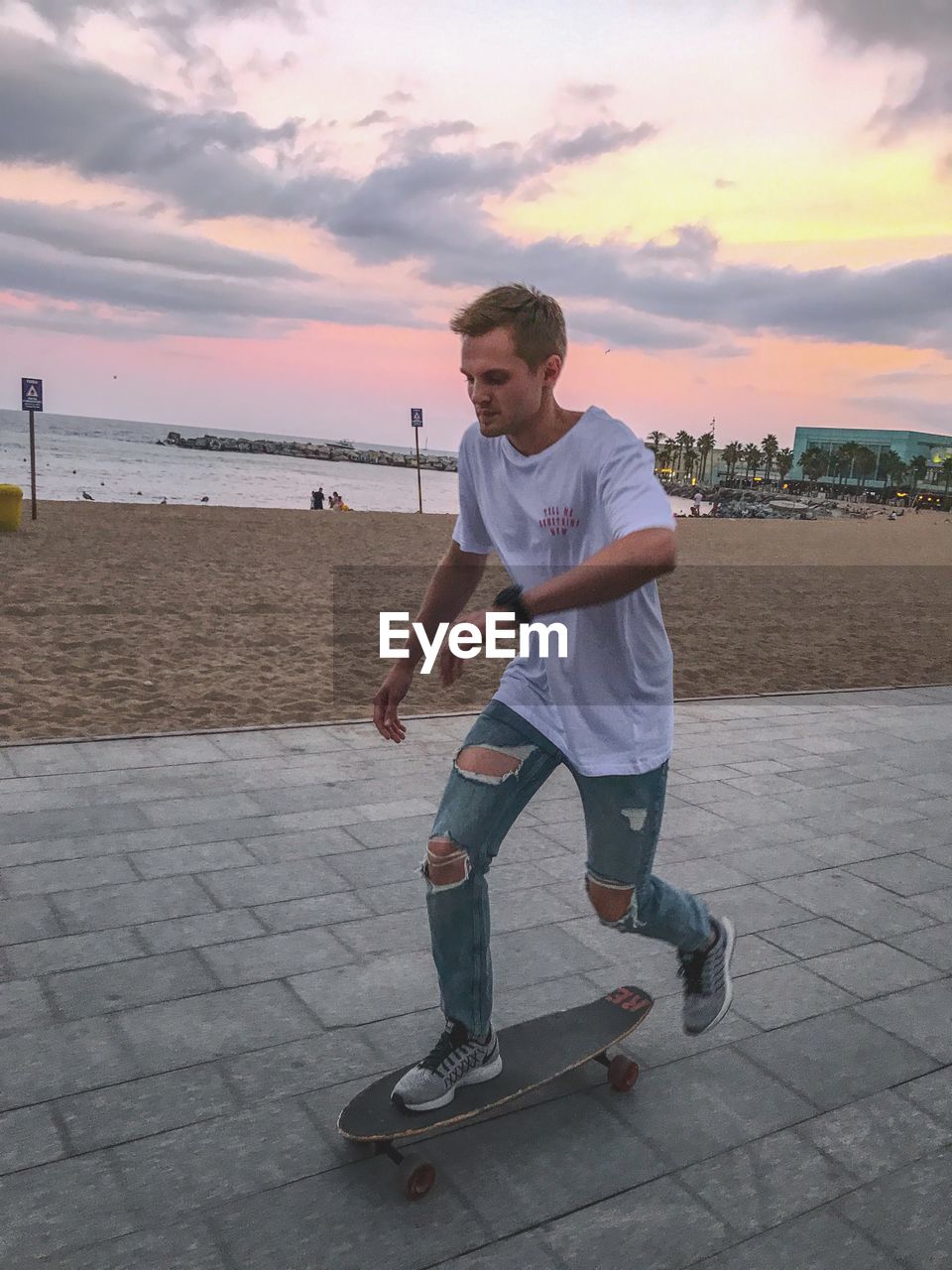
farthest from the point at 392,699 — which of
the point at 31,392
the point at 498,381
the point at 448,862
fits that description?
the point at 31,392

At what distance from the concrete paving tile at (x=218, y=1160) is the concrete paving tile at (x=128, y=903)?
143cm

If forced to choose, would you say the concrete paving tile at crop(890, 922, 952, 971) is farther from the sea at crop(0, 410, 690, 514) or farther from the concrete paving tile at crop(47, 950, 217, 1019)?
the sea at crop(0, 410, 690, 514)

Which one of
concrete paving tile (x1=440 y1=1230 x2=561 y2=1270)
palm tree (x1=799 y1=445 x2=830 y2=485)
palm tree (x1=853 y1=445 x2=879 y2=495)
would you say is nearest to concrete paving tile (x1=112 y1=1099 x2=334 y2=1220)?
concrete paving tile (x1=440 y1=1230 x2=561 y2=1270)

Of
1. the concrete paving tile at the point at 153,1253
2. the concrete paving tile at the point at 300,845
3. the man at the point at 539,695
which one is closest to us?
the concrete paving tile at the point at 153,1253

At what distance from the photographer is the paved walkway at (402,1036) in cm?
261

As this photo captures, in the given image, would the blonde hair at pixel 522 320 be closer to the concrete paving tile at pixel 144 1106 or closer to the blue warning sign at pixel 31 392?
the concrete paving tile at pixel 144 1106

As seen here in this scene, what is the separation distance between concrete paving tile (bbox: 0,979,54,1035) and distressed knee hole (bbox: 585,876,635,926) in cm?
183

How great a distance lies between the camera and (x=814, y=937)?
4.44 m

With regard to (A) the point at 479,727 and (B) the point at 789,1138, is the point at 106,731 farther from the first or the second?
(B) the point at 789,1138

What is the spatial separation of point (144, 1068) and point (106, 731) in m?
4.56

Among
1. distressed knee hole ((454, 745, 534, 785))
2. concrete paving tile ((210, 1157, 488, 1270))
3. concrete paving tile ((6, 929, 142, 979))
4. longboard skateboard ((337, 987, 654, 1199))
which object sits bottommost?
concrete paving tile ((210, 1157, 488, 1270))

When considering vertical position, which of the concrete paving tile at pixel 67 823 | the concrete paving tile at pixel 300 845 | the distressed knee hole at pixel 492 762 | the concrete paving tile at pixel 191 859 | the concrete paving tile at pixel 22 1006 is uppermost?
the distressed knee hole at pixel 492 762

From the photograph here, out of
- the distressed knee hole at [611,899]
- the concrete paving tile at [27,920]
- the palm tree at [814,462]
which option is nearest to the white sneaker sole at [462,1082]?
the distressed knee hole at [611,899]

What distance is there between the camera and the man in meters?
2.76
